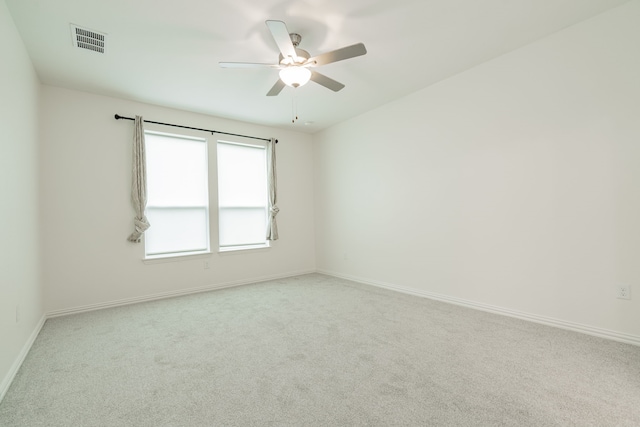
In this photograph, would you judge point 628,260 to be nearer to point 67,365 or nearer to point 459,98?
point 459,98

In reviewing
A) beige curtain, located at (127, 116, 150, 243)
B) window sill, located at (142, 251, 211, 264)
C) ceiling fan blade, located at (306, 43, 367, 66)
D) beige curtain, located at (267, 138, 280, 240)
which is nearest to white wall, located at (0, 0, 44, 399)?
beige curtain, located at (127, 116, 150, 243)

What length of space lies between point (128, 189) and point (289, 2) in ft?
10.7

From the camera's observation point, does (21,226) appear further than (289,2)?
Yes

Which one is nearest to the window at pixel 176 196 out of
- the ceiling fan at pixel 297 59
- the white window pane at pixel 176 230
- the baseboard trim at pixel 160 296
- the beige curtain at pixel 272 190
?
the white window pane at pixel 176 230

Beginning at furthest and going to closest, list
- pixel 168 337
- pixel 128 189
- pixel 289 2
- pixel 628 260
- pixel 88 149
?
pixel 128 189 < pixel 88 149 < pixel 168 337 < pixel 628 260 < pixel 289 2

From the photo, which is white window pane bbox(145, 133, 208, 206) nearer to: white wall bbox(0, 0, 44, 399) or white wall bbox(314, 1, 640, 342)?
white wall bbox(0, 0, 44, 399)

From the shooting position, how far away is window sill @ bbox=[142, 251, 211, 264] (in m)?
4.14

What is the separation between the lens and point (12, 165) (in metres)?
2.37

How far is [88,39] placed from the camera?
2.67 meters

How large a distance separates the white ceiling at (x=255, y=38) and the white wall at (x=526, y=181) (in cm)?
33

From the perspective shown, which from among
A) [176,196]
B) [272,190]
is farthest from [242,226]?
[176,196]

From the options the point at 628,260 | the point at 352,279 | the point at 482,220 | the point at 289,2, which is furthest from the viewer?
the point at 352,279

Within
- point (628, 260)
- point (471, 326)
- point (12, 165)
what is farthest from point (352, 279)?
point (12, 165)

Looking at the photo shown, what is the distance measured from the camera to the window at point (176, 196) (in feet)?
14.0
